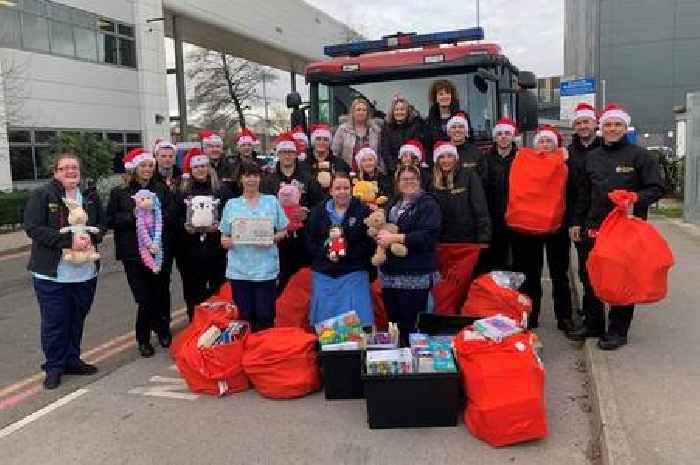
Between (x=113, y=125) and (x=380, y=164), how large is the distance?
22255mm

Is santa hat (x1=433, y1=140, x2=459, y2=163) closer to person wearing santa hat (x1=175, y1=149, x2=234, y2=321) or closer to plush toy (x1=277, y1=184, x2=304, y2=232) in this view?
plush toy (x1=277, y1=184, x2=304, y2=232)

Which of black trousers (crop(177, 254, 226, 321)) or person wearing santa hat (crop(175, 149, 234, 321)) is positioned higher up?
person wearing santa hat (crop(175, 149, 234, 321))

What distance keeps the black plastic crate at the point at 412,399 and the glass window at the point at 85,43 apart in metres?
23.6

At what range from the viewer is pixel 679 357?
5.14m

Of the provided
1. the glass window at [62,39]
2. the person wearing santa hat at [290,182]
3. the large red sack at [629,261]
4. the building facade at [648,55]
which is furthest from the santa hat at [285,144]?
the building facade at [648,55]

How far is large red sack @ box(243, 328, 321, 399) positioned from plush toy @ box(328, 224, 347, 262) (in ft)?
2.09

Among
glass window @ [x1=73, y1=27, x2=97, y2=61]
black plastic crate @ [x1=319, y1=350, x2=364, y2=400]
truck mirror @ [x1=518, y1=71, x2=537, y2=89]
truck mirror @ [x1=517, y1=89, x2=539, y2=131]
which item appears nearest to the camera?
black plastic crate @ [x1=319, y1=350, x2=364, y2=400]

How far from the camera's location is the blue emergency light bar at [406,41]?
7.67 metres

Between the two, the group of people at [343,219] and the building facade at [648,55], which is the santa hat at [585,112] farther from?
the building facade at [648,55]

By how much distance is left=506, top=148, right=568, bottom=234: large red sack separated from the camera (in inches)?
225

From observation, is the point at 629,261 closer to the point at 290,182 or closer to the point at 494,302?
the point at 494,302

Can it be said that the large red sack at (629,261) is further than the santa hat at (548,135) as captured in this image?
No

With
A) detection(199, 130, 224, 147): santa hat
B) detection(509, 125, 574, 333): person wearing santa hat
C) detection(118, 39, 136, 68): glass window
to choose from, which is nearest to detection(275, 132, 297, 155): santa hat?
detection(199, 130, 224, 147): santa hat

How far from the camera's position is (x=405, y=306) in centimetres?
530
